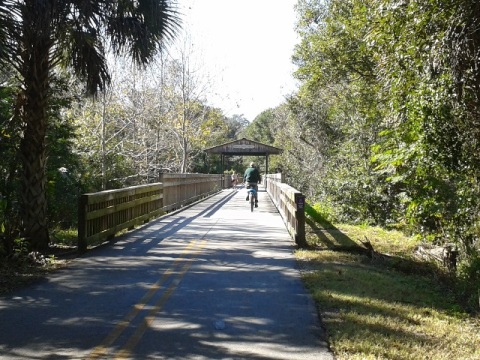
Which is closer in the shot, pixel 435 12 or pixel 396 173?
pixel 435 12

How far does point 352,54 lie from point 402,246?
26.2ft

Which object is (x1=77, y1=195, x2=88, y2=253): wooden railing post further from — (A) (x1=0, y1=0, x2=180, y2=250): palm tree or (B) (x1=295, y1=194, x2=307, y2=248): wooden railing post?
(B) (x1=295, y1=194, x2=307, y2=248): wooden railing post

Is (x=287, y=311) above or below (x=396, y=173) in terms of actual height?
below

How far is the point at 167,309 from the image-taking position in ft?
22.1

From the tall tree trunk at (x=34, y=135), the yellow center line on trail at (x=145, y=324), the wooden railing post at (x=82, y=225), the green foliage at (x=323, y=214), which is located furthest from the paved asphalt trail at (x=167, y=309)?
the green foliage at (x=323, y=214)

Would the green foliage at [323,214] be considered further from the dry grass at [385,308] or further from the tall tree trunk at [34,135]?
the tall tree trunk at [34,135]

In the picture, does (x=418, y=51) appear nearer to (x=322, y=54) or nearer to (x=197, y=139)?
(x=322, y=54)

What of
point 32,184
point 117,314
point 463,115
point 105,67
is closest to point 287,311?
point 117,314

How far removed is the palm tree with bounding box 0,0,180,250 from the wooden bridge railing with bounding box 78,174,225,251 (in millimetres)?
822

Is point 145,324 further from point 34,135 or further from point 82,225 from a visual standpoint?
point 34,135

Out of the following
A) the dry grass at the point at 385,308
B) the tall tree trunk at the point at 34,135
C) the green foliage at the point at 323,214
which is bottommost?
the dry grass at the point at 385,308

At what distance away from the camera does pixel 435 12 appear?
8922 millimetres

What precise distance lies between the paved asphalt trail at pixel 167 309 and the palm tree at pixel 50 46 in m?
1.75

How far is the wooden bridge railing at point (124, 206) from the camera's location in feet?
35.8
